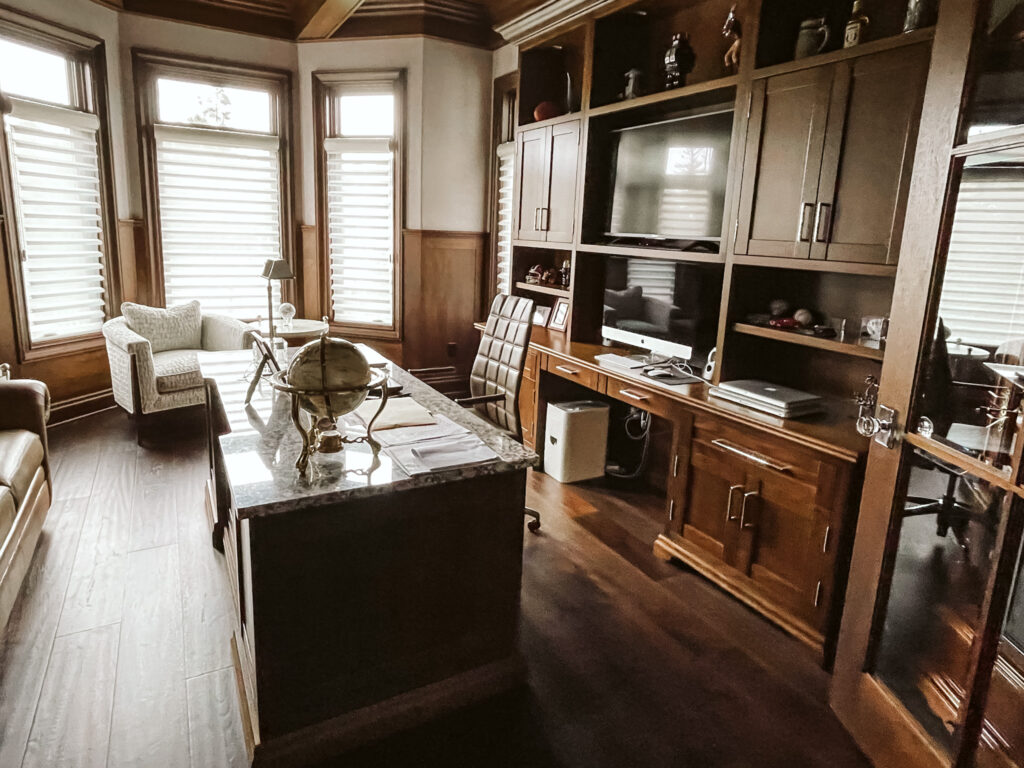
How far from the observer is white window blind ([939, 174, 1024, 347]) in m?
1.49

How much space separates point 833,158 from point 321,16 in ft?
12.3

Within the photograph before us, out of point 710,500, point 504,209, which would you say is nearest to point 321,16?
point 504,209

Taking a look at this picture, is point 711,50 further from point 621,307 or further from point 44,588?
point 44,588

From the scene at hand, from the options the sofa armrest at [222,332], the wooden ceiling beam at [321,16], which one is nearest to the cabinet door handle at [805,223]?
the wooden ceiling beam at [321,16]

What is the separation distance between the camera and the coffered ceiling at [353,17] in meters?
4.78

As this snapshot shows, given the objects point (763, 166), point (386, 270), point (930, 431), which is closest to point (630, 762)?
point (930, 431)

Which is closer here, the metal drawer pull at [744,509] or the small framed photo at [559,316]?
the metal drawer pull at [744,509]

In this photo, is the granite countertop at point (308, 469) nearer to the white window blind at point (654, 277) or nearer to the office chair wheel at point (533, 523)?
the office chair wheel at point (533, 523)

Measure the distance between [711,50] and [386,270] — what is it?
2.98m

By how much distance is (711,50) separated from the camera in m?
3.32

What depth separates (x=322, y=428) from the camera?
184cm

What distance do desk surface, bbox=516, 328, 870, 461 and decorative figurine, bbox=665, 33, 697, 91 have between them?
58.0 inches

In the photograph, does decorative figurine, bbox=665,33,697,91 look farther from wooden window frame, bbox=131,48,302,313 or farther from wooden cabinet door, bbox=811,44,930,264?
wooden window frame, bbox=131,48,302,313

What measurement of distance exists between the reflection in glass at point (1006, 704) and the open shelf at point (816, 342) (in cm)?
96
